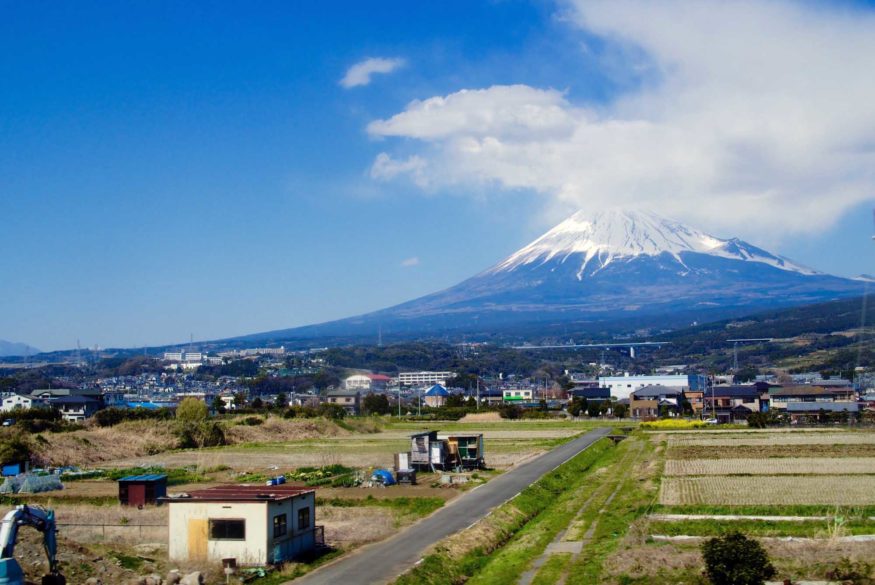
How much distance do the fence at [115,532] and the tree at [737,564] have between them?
1190cm

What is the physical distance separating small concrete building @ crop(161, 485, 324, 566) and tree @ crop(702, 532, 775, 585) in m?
7.93

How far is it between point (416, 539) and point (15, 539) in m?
8.60

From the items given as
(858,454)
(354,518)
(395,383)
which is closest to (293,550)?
(354,518)

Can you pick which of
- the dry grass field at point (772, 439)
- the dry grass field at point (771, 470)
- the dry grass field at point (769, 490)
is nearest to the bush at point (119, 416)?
the dry grass field at point (772, 439)

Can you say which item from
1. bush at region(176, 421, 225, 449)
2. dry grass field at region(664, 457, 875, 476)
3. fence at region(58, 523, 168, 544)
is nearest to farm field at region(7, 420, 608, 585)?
fence at region(58, 523, 168, 544)

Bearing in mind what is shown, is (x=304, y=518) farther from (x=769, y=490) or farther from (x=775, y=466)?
(x=775, y=466)

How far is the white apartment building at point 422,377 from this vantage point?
6181 inches

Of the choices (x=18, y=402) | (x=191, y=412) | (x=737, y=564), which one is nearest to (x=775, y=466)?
(x=737, y=564)

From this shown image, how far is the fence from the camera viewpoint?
2111cm

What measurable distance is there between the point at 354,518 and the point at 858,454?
23191 millimetres

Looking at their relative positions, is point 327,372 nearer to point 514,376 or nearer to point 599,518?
point 514,376

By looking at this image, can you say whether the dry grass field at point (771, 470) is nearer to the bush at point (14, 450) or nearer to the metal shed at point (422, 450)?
the metal shed at point (422, 450)

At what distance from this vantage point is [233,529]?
17828 millimetres

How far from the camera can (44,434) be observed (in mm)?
46688
